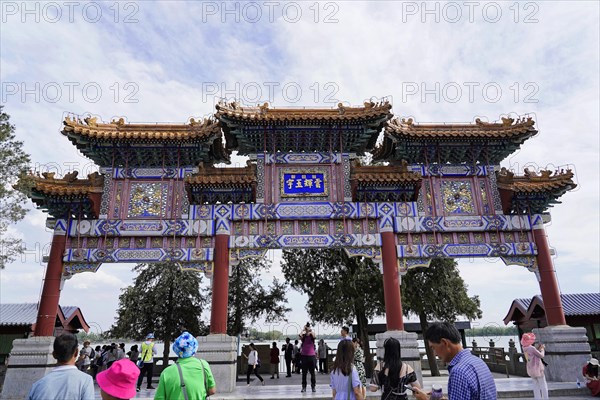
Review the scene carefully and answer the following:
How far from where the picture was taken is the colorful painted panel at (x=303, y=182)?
13.1 m

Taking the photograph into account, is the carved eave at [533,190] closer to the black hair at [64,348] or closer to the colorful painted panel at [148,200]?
the colorful painted panel at [148,200]

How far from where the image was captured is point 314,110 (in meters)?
13.4

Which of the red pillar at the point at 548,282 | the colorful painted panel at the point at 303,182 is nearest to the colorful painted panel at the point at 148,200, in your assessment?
the colorful painted panel at the point at 303,182

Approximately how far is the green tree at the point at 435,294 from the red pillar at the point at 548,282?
575 centimetres

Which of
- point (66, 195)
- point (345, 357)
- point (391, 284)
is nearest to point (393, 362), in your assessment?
point (345, 357)

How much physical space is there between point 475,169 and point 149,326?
17.1 metres

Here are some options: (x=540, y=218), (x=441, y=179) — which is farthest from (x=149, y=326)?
(x=540, y=218)

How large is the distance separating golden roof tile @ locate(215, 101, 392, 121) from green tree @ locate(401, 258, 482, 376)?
7999 millimetres

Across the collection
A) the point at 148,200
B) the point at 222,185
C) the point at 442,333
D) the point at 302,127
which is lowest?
the point at 442,333

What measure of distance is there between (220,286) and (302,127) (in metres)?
5.43

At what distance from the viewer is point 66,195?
12367mm

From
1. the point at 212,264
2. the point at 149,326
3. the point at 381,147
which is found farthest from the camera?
the point at 149,326

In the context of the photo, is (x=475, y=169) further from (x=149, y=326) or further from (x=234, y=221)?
(x=149, y=326)

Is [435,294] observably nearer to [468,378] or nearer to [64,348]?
[468,378]
